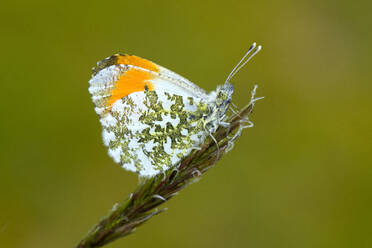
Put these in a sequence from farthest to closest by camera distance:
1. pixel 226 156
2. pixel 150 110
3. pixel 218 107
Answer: pixel 226 156, pixel 150 110, pixel 218 107

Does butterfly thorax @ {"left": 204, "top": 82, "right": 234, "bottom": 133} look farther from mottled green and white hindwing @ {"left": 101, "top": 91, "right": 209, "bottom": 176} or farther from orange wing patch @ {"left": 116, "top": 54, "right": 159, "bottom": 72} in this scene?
orange wing patch @ {"left": 116, "top": 54, "right": 159, "bottom": 72}

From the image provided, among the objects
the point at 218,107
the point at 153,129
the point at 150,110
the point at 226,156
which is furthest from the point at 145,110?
the point at 226,156

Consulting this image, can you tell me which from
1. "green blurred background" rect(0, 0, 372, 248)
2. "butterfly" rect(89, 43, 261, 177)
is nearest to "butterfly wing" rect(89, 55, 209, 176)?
"butterfly" rect(89, 43, 261, 177)

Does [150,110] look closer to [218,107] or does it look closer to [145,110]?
[145,110]

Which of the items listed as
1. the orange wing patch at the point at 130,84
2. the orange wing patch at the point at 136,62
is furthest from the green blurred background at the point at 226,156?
the orange wing patch at the point at 136,62

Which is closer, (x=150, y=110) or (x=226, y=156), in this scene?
(x=150, y=110)

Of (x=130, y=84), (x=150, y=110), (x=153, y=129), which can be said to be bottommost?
(x=153, y=129)

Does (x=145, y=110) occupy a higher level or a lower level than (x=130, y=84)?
lower
